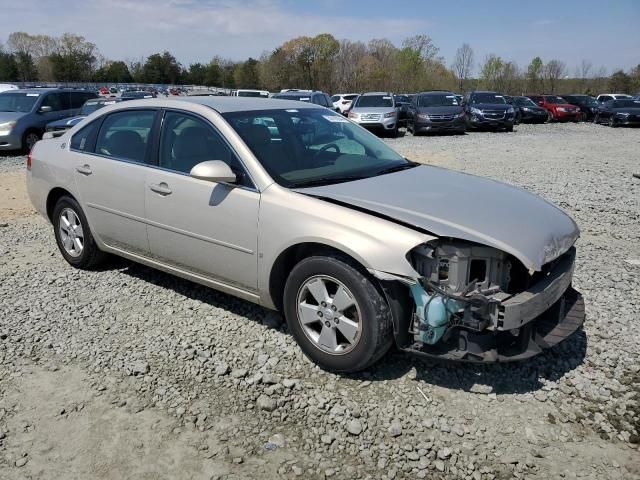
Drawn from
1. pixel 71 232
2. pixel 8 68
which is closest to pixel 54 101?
pixel 71 232

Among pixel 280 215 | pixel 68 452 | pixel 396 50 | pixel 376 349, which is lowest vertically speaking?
pixel 68 452

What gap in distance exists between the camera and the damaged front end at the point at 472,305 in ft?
10.3

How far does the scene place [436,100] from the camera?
22.5 m

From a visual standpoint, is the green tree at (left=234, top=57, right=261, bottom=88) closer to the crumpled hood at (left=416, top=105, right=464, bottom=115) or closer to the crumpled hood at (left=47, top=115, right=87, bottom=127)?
the crumpled hood at (left=416, top=105, right=464, bottom=115)

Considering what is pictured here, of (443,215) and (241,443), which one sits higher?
(443,215)

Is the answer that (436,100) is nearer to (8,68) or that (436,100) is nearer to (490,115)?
(490,115)

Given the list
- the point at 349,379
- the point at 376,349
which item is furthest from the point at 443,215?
the point at 349,379

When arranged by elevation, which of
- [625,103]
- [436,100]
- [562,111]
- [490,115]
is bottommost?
[490,115]

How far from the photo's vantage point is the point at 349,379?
3568 mm

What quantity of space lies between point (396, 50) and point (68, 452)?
7602 centimetres

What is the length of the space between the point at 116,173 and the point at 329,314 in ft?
7.88

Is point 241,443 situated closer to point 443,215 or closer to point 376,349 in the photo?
point 376,349

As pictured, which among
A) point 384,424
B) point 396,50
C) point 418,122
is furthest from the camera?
point 396,50

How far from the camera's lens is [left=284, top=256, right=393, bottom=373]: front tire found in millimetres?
3301
